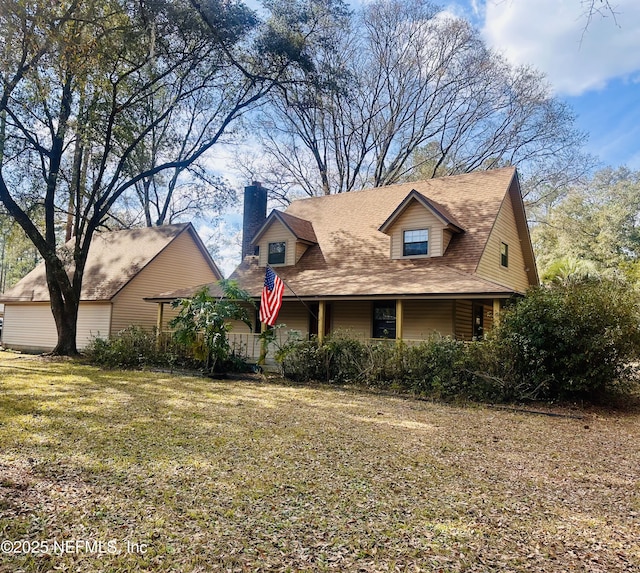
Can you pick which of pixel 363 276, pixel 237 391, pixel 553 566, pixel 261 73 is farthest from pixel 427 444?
pixel 261 73

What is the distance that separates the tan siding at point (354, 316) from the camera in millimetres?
15359

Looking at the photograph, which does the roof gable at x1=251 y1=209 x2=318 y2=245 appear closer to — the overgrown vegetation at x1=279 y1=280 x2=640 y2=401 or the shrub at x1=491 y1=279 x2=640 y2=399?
the overgrown vegetation at x1=279 y1=280 x2=640 y2=401

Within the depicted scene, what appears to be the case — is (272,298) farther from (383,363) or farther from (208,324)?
(383,363)

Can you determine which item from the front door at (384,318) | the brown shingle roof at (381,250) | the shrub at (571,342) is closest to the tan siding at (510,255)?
the brown shingle roof at (381,250)

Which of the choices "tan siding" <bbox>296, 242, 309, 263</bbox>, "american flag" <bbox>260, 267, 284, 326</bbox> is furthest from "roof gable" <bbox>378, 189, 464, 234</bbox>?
"american flag" <bbox>260, 267, 284, 326</bbox>

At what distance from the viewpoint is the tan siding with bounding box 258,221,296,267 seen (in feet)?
57.2

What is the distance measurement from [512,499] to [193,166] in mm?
17305

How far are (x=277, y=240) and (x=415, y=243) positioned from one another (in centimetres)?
546

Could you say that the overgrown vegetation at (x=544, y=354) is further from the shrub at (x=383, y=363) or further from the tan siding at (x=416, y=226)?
the tan siding at (x=416, y=226)

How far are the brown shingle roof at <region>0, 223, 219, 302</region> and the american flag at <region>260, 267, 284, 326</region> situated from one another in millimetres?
9187

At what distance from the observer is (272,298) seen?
41.5 ft

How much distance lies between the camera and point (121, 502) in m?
3.74

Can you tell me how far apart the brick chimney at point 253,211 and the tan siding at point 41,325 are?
653cm

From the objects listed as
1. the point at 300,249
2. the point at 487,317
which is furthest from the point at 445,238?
the point at 300,249
